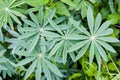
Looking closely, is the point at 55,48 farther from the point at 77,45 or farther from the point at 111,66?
the point at 111,66

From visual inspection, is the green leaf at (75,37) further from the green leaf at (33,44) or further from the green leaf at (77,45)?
the green leaf at (33,44)

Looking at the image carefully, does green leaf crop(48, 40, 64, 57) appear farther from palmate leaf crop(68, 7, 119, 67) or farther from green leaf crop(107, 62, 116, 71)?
green leaf crop(107, 62, 116, 71)

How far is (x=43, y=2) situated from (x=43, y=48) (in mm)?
207

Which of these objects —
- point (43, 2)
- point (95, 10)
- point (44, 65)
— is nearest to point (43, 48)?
point (44, 65)

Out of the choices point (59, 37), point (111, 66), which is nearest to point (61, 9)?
point (59, 37)

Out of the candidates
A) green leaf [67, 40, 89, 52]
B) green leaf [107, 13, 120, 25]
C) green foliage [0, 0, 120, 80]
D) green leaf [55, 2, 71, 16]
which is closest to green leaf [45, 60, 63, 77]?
green foliage [0, 0, 120, 80]

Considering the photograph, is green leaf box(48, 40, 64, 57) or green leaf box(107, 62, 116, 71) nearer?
green leaf box(48, 40, 64, 57)

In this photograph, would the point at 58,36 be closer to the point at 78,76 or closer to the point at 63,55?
the point at 63,55

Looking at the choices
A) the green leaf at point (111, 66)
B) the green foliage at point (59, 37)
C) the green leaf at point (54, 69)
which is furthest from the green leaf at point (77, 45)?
the green leaf at point (111, 66)

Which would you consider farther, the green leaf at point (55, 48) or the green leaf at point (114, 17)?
the green leaf at point (114, 17)

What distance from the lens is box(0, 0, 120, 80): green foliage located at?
1.31m

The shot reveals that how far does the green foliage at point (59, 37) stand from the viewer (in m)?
1.31

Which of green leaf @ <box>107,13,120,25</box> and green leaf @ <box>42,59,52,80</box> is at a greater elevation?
green leaf @ <box>107,13,120,25</box>

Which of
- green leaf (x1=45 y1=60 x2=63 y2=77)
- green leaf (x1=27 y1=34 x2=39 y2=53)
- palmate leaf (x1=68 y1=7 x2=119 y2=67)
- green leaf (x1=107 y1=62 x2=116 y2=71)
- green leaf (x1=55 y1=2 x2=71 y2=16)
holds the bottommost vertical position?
green leaf (x1=107 y1=62 x2=116 y2=71)
